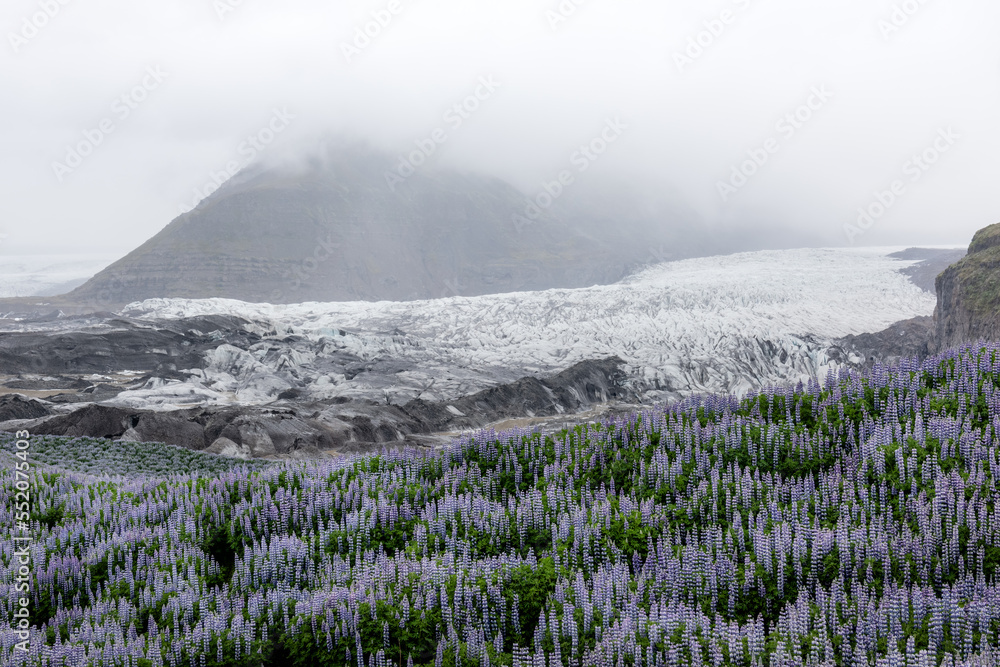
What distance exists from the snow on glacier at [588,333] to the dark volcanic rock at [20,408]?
230 inches

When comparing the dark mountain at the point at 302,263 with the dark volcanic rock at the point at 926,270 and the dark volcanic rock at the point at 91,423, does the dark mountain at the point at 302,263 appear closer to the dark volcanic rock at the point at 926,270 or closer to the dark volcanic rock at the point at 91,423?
the dark volcanic rock at the point at 926,270

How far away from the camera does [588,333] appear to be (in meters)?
70.2

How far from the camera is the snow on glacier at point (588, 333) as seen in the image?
59.3 m

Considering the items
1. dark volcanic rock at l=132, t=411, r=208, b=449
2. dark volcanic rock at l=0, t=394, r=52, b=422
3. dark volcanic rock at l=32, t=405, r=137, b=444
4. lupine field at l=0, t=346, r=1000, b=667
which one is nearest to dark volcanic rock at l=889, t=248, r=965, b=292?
dark volcanic rock at l=132, t=411, r=208, b=449

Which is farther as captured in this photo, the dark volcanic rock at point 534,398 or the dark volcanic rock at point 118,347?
the dark volcanic rock at point 118,347

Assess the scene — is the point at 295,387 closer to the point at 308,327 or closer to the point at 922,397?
the point at 308,327

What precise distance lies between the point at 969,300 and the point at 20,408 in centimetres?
6273

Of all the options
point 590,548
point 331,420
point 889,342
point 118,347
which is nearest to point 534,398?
point 331,420

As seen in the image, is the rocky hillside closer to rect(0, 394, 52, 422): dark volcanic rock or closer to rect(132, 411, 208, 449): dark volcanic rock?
rect(132, 411, 208, 449): dark volcanic rock

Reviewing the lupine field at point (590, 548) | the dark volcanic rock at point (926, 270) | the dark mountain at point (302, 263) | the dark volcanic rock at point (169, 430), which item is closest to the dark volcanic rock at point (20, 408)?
the dark volcanic rock at point (169, 430)

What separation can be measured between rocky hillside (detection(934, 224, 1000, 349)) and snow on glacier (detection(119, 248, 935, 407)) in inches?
369

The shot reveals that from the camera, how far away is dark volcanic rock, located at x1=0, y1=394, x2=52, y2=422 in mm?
41250

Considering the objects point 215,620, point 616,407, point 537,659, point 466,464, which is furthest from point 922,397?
point 616,407

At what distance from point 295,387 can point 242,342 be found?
14967 millimetres
